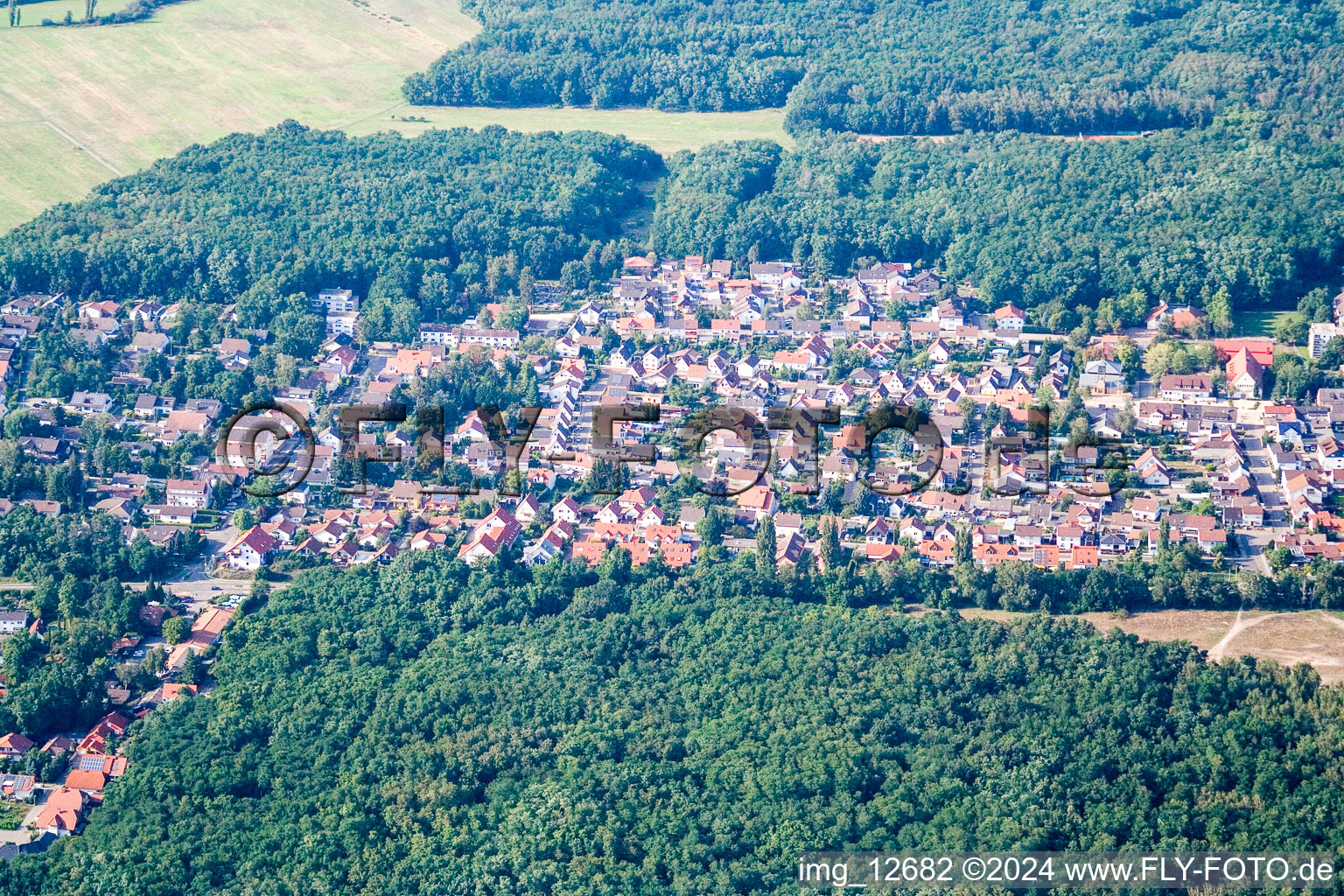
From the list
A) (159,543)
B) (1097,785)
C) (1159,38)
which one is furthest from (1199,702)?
(1159,38)

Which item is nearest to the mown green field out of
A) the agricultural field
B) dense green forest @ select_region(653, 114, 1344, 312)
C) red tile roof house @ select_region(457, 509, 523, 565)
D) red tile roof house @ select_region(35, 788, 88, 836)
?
dense green forest @ select_region(653, 114, 1344, 312)

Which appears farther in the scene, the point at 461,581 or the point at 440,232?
the point at 440,232

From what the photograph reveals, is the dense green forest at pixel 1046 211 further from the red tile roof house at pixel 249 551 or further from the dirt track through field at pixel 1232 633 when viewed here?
the red tile roof house at pixel 249 551

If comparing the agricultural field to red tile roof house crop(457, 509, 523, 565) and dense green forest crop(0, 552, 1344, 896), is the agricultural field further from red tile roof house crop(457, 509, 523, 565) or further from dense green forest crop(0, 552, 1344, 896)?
red tile roof house crop(457, 509, 523, 565)

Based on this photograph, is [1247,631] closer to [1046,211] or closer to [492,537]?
[492,537]

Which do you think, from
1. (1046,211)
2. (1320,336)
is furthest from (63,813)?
(1046,211)

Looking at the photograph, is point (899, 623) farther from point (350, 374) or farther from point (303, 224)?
point (303, 224)

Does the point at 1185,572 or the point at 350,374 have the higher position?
the point at 350,374

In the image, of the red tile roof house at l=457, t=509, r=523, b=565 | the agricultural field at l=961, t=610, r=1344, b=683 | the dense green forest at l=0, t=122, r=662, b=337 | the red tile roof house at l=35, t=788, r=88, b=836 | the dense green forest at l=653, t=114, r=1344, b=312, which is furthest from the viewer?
the dense green forest at l=0, t=122, r=662, b=337
